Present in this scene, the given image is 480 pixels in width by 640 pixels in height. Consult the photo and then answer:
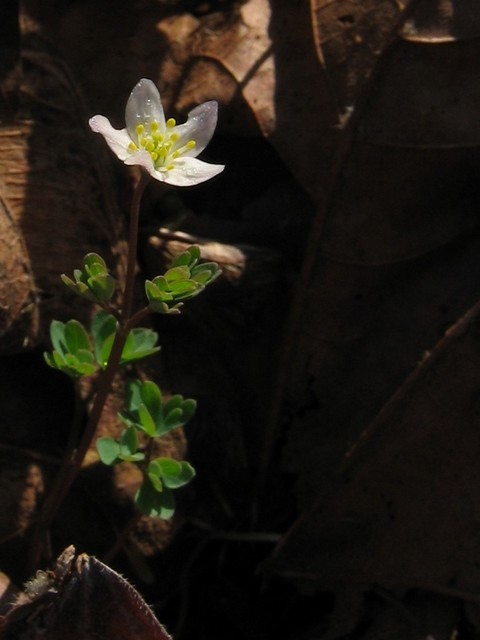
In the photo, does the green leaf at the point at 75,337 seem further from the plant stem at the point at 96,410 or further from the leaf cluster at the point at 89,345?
the plant stem at the point at 96,410

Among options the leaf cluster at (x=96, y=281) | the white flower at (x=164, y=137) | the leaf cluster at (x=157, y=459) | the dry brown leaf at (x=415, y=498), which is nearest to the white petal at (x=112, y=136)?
the white flower at (x=164, y=137)

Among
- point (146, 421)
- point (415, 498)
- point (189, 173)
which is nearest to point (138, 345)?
point (146, 421)

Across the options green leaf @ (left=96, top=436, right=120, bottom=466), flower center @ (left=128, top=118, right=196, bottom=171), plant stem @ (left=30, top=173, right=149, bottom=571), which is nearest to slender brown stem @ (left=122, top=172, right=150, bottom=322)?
plant stem @ (left=30, top=173, right=149, bottom=571)

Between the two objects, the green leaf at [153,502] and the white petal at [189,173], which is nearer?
the white petal at [189,173]

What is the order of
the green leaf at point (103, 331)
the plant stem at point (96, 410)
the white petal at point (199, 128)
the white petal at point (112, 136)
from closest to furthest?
the white petal at point (112, 136)
the plant stem at point (96, 410)
the white petal at point (199, 128)
the green leaf at point (103, 331)

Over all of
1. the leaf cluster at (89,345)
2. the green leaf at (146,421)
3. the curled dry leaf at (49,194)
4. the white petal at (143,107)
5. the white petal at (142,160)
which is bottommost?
the green leaf at (146,421)

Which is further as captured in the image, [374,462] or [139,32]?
[139,32]

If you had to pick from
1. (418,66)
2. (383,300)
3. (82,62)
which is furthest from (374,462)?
(82,62)

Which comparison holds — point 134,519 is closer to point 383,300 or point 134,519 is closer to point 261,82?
point 383,300
